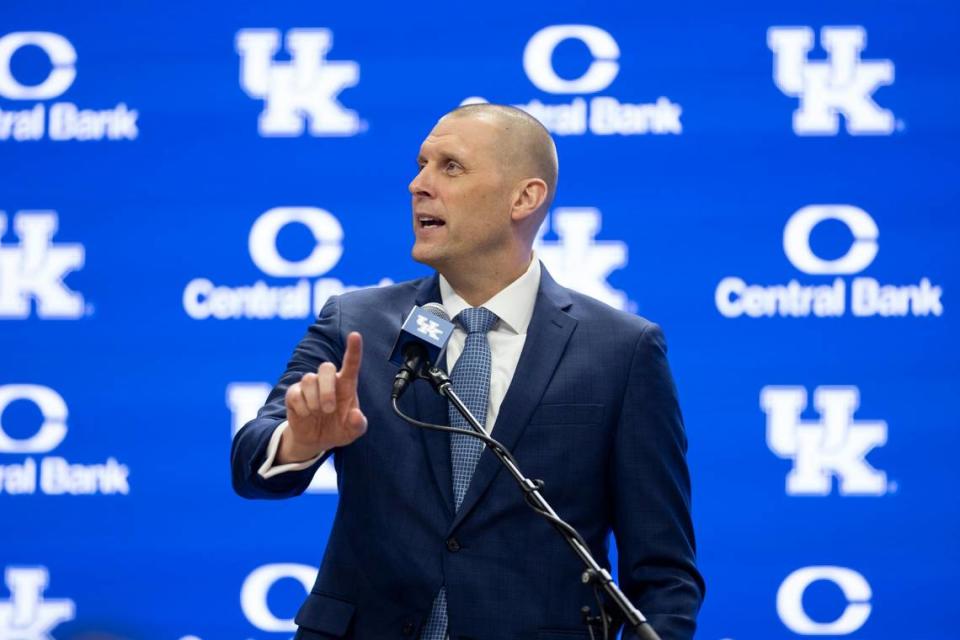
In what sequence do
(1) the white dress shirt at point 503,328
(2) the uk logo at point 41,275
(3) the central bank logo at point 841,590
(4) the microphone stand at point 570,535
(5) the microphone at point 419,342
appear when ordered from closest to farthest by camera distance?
(4) the microphone stand at point 570,535 → (5) the microphone at point 419,342 → (1) the white dress shirt at point 503,328 → (3) the central bank logo at point 841,590 → (2) the uk logo at point 41,275

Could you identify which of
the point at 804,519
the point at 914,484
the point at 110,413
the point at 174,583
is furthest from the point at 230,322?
the point at 914,484

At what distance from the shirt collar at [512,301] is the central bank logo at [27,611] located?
210 cm

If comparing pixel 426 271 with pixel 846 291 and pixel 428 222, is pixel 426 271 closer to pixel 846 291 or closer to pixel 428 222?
pixel 846 291

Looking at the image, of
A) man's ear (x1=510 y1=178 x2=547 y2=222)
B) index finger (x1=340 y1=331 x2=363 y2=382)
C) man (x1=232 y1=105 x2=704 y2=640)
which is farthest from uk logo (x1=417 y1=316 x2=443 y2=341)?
man's ear (x1=510 y1=178 x2=547 y2=222)

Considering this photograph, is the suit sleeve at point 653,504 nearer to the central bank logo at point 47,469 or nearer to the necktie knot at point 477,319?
the necktie knot at point 477,319

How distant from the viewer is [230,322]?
12.9ft

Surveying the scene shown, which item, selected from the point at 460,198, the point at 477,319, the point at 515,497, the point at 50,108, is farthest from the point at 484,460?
the point at 50,108

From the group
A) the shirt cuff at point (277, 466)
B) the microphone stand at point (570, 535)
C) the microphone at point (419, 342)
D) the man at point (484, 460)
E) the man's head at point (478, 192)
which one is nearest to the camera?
the microphone stand at point (570, 535)

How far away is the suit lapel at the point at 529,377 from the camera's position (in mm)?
2197

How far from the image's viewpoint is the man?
7.06 feet

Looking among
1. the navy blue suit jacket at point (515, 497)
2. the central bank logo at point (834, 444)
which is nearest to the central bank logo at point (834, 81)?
the central bank logo at point (834, 444)

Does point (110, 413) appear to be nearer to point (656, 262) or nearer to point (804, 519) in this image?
point (656, 262)

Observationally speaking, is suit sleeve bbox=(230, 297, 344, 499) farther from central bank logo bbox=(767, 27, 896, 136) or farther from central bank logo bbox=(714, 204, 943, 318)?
central bank logo bbox=(767, 27, 896, 136)

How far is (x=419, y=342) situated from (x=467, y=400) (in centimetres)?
39
